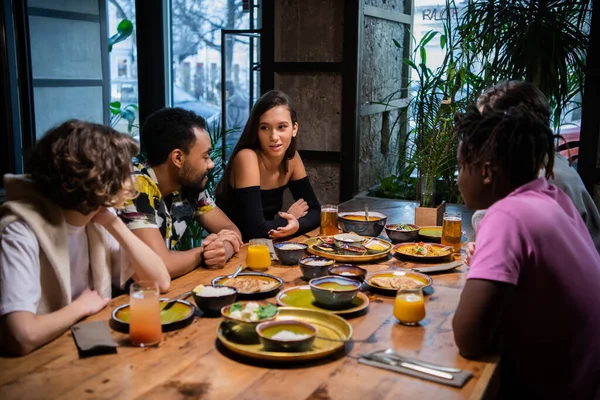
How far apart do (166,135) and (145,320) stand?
3.57ft

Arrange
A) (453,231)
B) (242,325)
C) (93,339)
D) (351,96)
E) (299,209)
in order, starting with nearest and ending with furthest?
(93,339), (242,325), (453,231), (299,209), (351,96)

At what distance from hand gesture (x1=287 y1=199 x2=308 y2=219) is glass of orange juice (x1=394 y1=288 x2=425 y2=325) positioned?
1.43 metres

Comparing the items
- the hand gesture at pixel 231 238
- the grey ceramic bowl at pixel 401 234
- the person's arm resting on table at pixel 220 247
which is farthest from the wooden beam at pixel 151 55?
the grey ceramic bowl at pixel 401 234

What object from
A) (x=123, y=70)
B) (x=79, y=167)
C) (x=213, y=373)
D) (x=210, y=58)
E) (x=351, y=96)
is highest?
(x=210, y=58)

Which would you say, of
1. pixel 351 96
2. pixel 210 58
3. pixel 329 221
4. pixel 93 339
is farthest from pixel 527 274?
pixel 210 58

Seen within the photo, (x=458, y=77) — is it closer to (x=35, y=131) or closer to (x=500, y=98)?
(x=500, y=98)

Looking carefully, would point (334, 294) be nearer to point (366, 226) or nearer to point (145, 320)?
point (145, 320)

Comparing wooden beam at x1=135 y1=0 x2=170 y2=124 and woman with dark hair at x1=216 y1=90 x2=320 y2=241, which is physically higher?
wooden beam at x1=135 y1=0 x2=170 y2=124

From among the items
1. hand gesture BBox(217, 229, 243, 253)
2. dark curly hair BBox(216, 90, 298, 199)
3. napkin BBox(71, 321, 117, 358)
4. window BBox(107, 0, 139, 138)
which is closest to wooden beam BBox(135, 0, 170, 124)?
window BBox(107, 0, 139, 138)

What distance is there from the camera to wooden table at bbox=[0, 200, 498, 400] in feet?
4.61

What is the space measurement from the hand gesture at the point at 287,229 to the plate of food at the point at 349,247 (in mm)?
151

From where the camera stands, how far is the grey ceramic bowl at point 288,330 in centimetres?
156

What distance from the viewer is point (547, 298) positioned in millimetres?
1668

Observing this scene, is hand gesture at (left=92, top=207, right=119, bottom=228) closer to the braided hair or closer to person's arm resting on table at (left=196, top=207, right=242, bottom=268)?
person's arm resting on table at (left=196, top=207, right=242, bottom=268)
